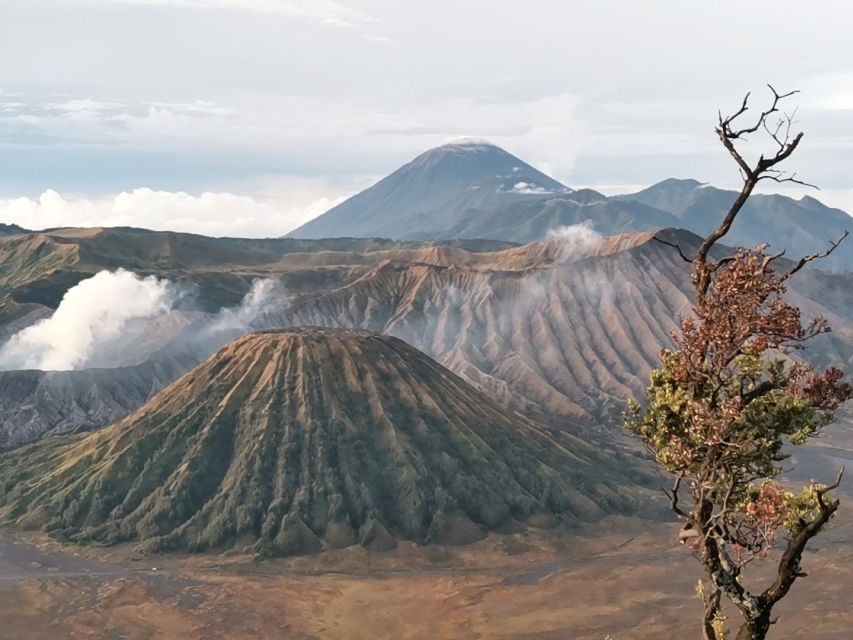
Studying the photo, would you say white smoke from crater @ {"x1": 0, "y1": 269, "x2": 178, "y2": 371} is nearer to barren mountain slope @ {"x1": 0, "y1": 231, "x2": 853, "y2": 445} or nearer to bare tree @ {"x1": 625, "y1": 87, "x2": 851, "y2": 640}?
barren mountain slope @ {"x1": 0, "y1": 231, "x2": 853, "y2": 445}

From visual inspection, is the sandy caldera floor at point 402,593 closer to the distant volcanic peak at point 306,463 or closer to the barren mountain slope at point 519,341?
the distant volcanic peak at point 306,463

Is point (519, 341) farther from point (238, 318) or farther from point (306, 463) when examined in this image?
point (306, 463)

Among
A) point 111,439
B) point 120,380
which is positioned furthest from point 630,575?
point 120,380

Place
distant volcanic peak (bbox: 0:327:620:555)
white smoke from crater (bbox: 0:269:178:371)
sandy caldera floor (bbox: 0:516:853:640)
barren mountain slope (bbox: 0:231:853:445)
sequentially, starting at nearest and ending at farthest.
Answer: sandy caldera floor (bbox: 0:516:853:640)
distant volcanic peak (bbox: 0:327:620:555)
barren mountain slope (bbox: 0:231:853:445)
white smoke from crater (bbox: 0:269:178:371)

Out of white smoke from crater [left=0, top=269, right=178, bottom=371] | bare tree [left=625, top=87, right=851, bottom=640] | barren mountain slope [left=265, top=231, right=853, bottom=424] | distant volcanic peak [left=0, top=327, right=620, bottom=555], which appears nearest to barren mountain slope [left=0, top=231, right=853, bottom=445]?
barren mountain slope [left=265, top=231, right=853, bottom=424]

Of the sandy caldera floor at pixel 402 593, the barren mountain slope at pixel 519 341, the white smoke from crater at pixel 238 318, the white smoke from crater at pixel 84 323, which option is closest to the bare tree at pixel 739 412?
the sandy caldera floor at pixel 402 593

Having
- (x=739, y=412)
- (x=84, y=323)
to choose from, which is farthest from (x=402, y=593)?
(x=84, y=323)
